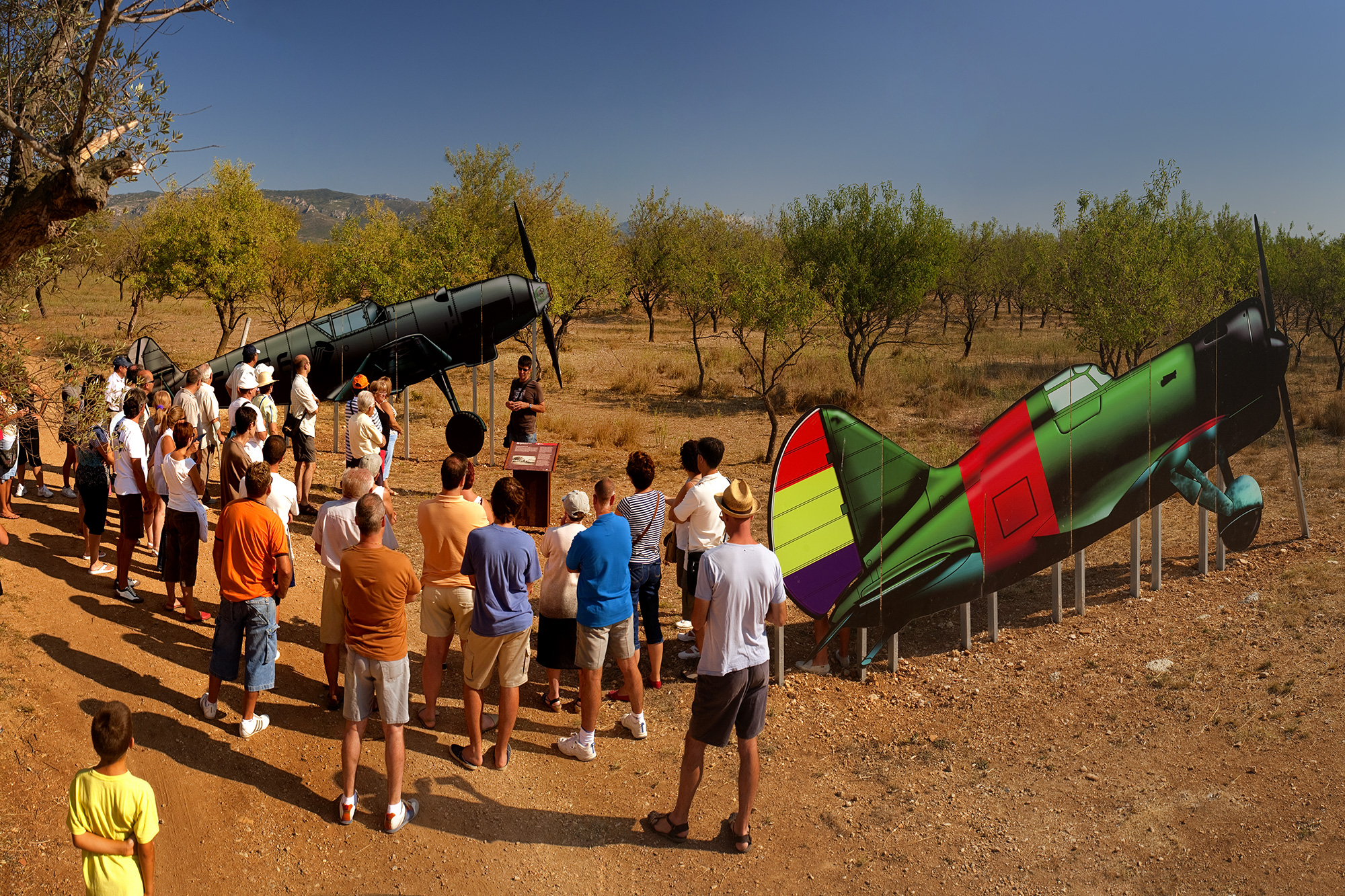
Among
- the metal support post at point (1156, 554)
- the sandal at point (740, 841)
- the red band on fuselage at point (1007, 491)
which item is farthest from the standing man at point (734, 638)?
the metal support post at point (1156, 554)

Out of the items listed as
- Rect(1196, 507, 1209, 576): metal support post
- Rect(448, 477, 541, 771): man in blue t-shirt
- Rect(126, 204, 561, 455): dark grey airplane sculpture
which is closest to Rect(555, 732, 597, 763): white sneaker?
Result: Rect(448, 477, 541, 771): man in blue t-shirt

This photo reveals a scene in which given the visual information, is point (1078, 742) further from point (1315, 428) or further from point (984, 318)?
point (984, 318)

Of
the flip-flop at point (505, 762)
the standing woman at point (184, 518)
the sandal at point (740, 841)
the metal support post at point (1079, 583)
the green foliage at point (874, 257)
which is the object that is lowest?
the sandal at point (740, 841)

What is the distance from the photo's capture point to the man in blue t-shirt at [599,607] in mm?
5359

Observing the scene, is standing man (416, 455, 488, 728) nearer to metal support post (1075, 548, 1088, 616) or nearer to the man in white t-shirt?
the man in white t-shirt

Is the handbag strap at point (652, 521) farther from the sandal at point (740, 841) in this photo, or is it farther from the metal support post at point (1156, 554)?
A: the metal support post at point (1156, 554)

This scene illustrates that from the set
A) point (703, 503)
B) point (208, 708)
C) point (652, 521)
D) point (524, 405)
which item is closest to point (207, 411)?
point (524, 405)

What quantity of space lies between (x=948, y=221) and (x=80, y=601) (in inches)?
953

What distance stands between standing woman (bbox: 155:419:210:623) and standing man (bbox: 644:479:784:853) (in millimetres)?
4547

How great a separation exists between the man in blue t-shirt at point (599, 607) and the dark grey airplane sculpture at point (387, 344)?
9144 mm

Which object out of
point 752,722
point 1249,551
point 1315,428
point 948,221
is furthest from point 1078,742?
point 948,221

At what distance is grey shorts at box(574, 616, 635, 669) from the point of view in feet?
18.2

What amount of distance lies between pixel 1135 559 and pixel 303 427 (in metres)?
9.73

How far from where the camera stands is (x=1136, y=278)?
17266 millimetres
